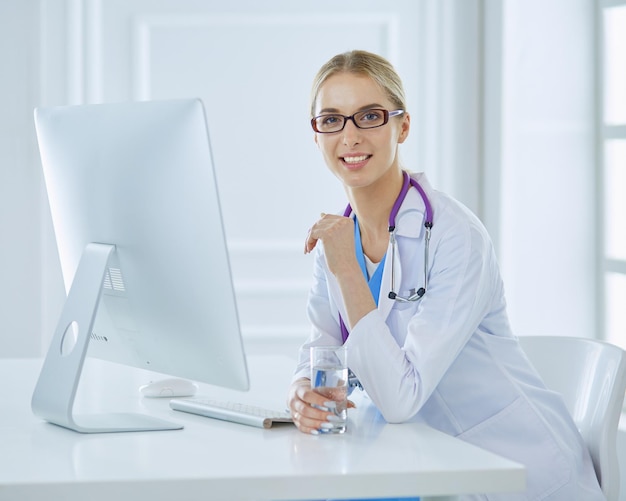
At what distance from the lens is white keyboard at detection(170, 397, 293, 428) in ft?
4.52

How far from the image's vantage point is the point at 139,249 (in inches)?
54.4

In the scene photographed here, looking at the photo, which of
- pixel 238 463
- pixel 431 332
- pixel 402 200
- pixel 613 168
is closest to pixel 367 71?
pixel 402 200

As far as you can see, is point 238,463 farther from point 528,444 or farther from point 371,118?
point 371,118

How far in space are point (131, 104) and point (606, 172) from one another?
74.3 inches

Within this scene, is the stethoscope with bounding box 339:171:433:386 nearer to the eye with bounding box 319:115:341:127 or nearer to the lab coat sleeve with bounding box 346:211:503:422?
the lab coat sleeve with bounding box 346:211:503:422

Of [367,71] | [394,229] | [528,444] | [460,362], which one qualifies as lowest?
[528,444]

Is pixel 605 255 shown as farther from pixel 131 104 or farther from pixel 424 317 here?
pixel 131 104

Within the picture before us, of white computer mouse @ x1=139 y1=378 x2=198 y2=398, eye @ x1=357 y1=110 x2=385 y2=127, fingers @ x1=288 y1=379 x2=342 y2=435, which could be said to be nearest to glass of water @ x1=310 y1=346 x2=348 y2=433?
fingers @ x1=288 y1=379 x2=342 y2=435

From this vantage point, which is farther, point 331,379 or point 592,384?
point 592,384

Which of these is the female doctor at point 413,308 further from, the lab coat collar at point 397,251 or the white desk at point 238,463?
the white desk at point 238,463

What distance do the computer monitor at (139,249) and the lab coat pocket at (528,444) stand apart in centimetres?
50

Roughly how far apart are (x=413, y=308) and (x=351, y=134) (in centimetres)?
34

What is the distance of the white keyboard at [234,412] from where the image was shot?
1378 millimetres

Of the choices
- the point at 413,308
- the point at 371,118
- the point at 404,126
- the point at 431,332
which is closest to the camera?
the point at 431,332
